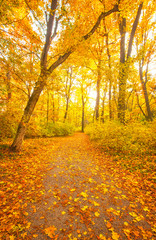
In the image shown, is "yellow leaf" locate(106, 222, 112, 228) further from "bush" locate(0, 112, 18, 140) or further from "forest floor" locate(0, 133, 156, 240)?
"bush" locate(0, 112, 18, 140)

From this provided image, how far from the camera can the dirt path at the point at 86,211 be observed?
2.10 metres

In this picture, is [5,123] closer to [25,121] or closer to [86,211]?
[25,121]

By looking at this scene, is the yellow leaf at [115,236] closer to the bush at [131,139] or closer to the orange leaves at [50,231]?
the orange leaves at [50,231]

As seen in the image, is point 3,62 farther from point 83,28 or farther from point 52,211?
point 52,211

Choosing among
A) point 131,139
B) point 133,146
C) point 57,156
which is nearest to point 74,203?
point 57,156

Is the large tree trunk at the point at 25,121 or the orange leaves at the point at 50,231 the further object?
the large tree trunk at the point at 25,121

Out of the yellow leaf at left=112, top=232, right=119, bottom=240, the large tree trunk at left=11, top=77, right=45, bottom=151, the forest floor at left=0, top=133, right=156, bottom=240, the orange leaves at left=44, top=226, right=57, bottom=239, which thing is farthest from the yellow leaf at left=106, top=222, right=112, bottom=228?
the large tree trunk at left=11, top=77, right=45, bottom=151

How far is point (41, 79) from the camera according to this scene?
5.56 meters

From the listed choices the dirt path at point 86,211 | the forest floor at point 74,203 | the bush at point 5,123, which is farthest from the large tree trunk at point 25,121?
the dirt path at point 86,211

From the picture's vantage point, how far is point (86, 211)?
102 inches

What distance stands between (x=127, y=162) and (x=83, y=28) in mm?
8102

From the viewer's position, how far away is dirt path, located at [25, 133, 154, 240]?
82.5 inches

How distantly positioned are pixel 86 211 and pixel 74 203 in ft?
1.29

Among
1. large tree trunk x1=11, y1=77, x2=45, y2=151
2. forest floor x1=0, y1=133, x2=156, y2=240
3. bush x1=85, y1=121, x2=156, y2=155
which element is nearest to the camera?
forest floor x1=0, y1=133, x2=156, y2=240
